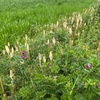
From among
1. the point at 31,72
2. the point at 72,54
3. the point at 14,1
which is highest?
the point at 72,54

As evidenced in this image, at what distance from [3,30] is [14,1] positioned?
8.57m

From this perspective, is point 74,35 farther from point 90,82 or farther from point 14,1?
point 14,1

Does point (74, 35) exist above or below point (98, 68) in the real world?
below

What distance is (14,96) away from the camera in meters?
2.87

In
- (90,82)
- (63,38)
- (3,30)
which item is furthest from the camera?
(3,30)

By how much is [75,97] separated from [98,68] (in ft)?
1.21

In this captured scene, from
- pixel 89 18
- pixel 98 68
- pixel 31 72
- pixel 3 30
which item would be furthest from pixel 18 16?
pixel 98 68

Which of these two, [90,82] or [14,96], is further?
[14,96]

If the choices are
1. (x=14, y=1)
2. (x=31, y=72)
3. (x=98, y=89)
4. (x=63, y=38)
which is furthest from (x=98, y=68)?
(x=14, y=1)

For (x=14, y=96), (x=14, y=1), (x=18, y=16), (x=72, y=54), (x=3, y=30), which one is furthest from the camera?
(x=14, y=1)

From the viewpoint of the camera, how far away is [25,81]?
10.2ft

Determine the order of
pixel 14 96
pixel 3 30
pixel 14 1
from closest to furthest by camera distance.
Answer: pixel 14 96
pixel 3 30
pixel 14 1

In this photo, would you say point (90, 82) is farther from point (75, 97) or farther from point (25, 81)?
point (25, 81)

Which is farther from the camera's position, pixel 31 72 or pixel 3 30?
pixel 3 30
